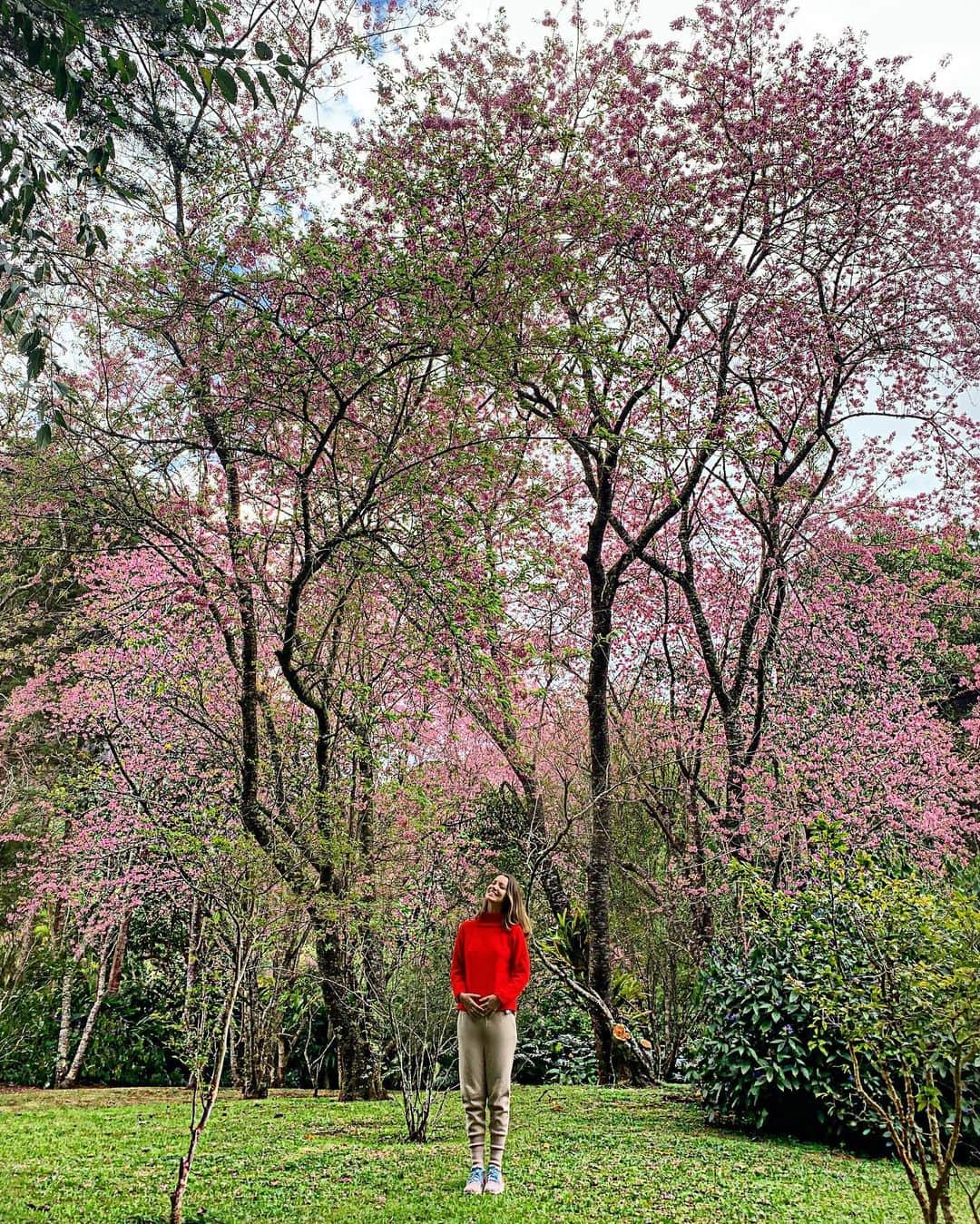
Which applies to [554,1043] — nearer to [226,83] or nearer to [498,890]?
[498,890]

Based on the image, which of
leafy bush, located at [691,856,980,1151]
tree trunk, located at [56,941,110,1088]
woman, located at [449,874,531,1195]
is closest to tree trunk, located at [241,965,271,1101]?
tree trunk, located at [56,941,110,1088]

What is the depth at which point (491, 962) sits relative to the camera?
3.99 metres

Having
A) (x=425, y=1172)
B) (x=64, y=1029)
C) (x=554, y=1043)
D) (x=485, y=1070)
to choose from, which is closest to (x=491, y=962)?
(x=485, y=1070)

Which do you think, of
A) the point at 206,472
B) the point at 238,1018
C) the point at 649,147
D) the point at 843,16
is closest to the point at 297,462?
the point at 206,472

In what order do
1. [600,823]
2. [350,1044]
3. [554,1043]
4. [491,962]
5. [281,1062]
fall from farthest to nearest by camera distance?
[281,1062] → [554,1043] → [600,823] → [350,1044] → [491,962]

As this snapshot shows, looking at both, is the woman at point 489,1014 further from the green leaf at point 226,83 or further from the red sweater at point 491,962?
the green leaf at point 226,83

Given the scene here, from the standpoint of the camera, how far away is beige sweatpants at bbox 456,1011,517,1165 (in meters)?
3.83

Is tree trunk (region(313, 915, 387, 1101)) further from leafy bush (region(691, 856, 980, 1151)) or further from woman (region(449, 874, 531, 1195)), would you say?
woman (region(449, 874, 531, 1195))

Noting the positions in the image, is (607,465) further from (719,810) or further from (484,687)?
(719,810)

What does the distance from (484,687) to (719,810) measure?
13.3ft

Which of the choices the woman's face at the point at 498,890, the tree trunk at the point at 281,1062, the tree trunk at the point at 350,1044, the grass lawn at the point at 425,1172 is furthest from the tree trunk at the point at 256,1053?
the woman's face at the point at 498,890

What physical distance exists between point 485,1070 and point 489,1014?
28 centimetres

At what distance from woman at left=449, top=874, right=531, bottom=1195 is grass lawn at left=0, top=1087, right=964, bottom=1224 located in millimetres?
213

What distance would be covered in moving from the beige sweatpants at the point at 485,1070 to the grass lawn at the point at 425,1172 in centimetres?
28
